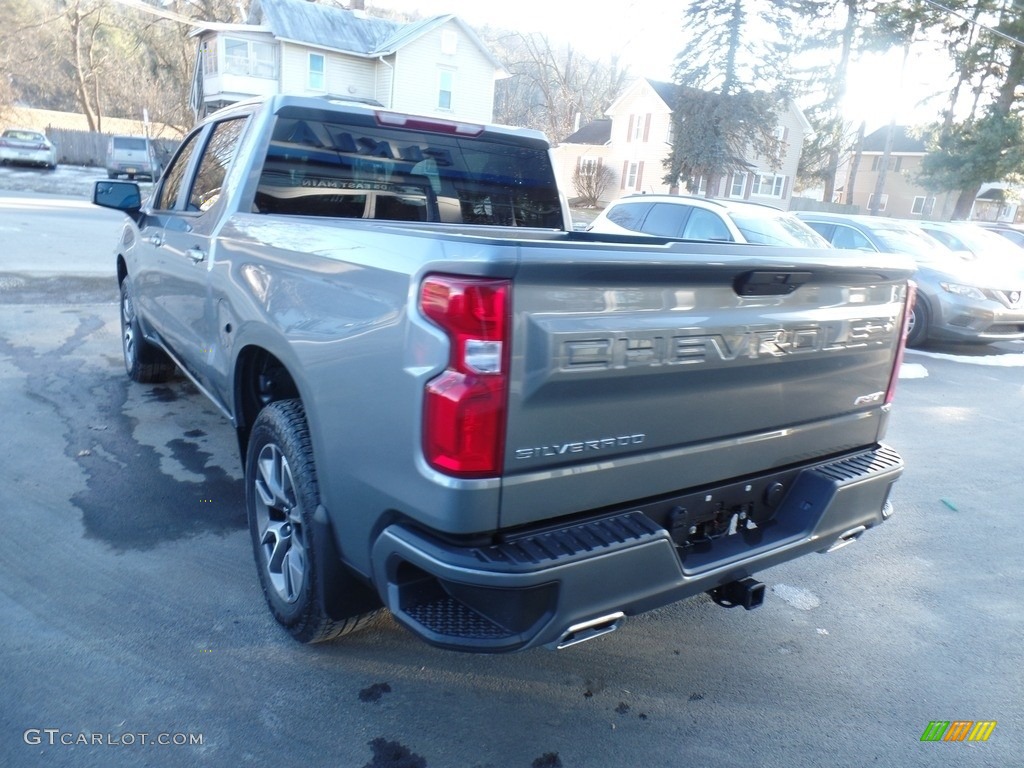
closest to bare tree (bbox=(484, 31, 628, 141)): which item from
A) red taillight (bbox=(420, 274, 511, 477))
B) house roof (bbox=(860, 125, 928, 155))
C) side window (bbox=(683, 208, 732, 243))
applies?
house roof (bbox=(860, 125, 928, 155))

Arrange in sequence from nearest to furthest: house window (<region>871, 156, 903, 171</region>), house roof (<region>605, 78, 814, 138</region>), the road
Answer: the road < house roof (<region>605, 78, 814, 138</region>) < house window (<region>871, 156, 903, 171</region>)

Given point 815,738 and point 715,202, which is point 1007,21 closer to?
point 715,202

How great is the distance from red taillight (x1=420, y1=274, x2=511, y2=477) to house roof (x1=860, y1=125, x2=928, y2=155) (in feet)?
197

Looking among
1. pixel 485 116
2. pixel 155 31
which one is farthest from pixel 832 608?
pixel 155 31

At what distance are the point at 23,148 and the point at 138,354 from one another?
113 ft

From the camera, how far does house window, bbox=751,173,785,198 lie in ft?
148

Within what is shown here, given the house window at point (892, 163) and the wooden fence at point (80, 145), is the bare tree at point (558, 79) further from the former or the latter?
the wooden fence at point (80, 145)

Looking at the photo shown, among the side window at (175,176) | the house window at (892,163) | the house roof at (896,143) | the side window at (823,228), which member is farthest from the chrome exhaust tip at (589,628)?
the house window at (892,163)

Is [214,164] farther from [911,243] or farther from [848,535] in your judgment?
[911,243]

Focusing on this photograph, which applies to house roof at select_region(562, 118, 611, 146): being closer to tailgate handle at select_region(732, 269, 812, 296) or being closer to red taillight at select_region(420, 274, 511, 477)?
tailgate handle at select_region(732, 269, 812, 296)

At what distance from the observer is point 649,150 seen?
45375 millimetres

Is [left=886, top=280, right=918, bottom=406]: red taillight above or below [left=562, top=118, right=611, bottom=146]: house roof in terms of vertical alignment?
below

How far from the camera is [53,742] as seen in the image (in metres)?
2.54

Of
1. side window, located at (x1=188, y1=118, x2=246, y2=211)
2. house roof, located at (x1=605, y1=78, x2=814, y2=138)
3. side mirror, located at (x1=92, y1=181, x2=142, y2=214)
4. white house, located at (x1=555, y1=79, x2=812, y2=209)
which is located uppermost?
house roof, located at (x1=605, y1=78, x2=814, y2=138)
